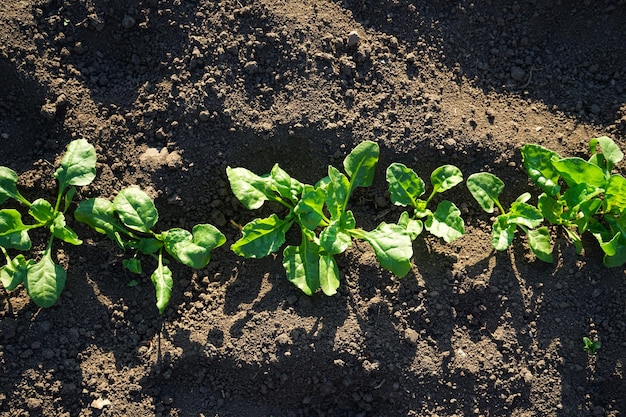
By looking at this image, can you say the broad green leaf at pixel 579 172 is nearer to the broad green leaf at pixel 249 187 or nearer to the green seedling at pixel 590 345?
the green seedling at pixel 590 345

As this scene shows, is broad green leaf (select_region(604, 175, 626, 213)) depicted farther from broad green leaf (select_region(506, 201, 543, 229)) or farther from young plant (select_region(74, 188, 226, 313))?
young plant (select_region(74, 188, 226, 313))

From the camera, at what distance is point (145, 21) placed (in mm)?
3318

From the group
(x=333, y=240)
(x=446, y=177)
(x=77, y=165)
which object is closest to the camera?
(x=333, y=240)

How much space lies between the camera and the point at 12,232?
10.2 feet

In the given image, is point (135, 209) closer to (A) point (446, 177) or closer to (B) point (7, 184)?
(B) point (7, 184)

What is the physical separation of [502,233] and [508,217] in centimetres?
9

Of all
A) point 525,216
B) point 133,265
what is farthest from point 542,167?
point 133,265

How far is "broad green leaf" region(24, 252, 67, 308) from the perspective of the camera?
10.0 feet

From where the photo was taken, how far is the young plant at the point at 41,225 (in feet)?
10.1

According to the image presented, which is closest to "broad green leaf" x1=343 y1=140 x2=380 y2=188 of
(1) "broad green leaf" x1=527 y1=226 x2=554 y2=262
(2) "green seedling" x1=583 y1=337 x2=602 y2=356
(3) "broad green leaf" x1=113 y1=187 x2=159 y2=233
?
(1) "broad green leaf" x1=527 y1=226 x2=554 y2=262

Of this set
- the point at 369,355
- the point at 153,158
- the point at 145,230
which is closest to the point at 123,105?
the point at 153,158

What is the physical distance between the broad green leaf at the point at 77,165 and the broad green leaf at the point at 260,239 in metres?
0.84

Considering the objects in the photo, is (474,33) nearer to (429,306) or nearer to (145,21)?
(429,306)

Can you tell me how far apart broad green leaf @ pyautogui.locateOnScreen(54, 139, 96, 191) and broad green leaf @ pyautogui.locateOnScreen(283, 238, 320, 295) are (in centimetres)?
109
